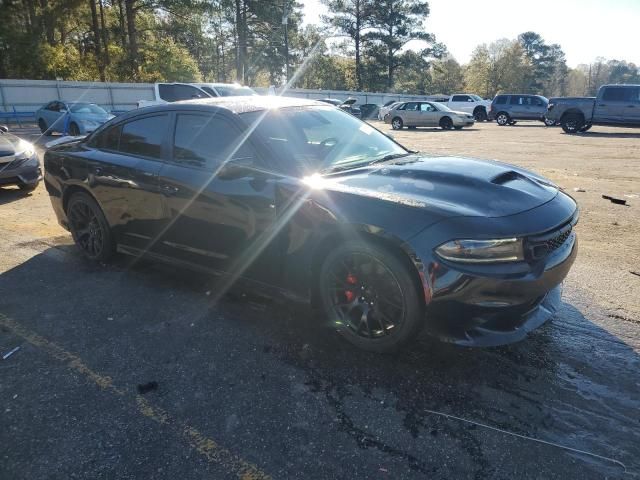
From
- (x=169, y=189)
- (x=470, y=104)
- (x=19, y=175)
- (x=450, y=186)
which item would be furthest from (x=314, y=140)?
(x=470, y=104)

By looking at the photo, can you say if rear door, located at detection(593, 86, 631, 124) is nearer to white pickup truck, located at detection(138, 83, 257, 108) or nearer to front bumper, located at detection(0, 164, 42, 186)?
white pickup truck, located at detection(138, 83, 257, 108)

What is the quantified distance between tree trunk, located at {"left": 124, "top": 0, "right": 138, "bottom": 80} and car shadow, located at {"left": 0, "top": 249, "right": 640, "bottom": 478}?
37.6 metres

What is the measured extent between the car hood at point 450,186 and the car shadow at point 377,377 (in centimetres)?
98

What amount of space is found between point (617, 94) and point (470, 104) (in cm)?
1432

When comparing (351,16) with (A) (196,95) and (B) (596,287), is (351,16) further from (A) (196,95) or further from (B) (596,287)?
(B) (596,287)

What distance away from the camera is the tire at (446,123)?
24.7 m

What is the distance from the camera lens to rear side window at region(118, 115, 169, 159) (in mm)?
4082

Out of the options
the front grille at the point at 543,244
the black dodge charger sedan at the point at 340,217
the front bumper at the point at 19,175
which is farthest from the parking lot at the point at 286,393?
the front bumper at the point at 19,175

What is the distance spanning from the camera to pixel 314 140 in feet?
12.0

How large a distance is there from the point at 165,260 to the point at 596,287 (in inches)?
149

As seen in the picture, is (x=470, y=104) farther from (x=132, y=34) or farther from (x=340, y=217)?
(x=340, y=217)

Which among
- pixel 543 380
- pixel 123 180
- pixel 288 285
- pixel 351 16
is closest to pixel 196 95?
pixel 123 180

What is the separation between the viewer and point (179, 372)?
294cm

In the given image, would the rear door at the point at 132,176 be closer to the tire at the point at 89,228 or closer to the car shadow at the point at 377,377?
the tire at the point at 89,228
